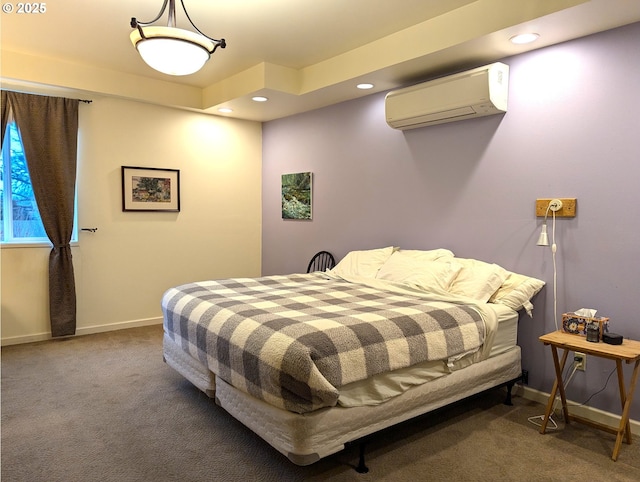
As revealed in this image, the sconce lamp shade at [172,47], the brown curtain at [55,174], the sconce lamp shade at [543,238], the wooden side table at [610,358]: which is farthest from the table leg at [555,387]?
the brown curtain at [55,174]

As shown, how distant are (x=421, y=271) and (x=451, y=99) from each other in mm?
1279

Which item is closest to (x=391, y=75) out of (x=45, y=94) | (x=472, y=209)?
(x=472, y=209)

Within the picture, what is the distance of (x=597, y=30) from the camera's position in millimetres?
2732

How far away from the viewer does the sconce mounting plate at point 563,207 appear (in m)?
2.87

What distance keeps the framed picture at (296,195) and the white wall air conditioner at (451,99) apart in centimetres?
149

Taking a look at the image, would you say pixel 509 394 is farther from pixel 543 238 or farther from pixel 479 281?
pixel 543 238

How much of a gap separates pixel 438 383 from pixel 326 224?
2.58m

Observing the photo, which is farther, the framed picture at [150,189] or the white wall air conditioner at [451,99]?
the framed picture at [150,189]

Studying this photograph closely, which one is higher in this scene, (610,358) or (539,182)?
(539,182)

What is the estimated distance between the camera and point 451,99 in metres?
3.27

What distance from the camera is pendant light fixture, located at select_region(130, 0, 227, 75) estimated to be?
7.65ft

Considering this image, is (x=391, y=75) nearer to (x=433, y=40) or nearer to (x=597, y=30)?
(x=433, y=40)

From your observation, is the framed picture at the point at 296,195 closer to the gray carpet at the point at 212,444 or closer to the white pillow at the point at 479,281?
the white pillow at the point at 479,281

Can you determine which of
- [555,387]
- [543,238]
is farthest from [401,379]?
[543,238]
